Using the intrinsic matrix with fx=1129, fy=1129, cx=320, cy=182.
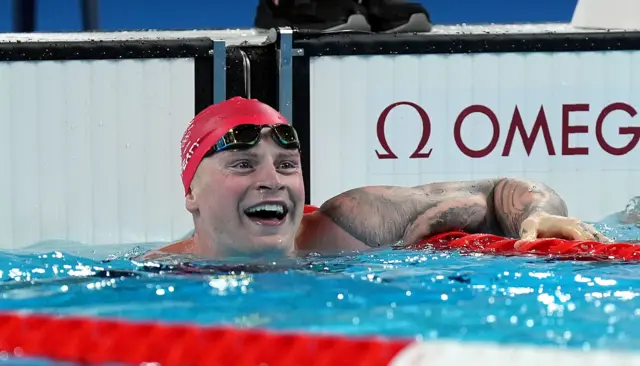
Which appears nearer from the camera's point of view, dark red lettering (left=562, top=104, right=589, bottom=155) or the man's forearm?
the man's forearm

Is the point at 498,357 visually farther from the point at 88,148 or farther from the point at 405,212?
the point at 88,148

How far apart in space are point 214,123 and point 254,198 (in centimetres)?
30

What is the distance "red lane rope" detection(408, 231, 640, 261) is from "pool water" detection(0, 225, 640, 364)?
38mm

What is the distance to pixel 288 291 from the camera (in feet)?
9.29

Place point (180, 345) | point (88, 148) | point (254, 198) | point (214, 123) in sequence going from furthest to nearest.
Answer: point (88, 148), point (214, 123), point (254, 198), point (180, 345)

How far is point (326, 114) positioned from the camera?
4543mm

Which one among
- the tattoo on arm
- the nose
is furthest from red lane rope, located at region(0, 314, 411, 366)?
the tattoo on arm

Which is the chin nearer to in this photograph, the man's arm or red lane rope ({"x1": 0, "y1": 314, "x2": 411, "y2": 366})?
the man's arm

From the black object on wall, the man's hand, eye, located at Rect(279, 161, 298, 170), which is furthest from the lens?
the black object on wall

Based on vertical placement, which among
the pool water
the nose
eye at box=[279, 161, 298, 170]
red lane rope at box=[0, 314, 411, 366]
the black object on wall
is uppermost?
the black object on wall

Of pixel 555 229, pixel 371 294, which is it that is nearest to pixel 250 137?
pixel 371 294

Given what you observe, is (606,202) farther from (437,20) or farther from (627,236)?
(437,20)

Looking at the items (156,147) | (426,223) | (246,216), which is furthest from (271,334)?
(156,147)

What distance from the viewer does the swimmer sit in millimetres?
3375
